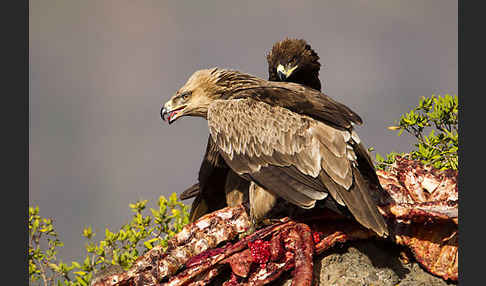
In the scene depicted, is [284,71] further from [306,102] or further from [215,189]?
[306,102]

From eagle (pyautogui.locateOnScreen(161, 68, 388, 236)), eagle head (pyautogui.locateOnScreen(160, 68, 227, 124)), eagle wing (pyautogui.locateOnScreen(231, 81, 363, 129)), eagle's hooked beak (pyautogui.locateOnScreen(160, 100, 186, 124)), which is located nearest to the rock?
eagle (pyautogui.locateOnScreen(161, 68, 388, 236))

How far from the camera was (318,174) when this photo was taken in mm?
4969

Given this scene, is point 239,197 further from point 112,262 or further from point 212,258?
point 112,262

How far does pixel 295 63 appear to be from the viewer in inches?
389

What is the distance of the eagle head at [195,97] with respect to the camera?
667 cm

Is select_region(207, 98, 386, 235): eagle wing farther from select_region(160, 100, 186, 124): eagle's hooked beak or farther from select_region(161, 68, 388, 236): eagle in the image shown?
select_region(160, 100, 186, 124): eagle's hooked beak

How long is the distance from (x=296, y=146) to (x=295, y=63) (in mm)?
4944

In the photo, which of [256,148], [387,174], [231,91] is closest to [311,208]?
[256,148]

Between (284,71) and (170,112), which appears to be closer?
(170,112)

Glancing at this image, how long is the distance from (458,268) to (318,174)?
4.71ft

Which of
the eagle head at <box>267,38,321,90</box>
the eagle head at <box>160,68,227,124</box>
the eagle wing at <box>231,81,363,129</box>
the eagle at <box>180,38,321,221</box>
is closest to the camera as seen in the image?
the eagle wing at <box>231,81,363,129</box>

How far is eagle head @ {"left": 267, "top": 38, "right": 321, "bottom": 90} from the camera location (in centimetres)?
978

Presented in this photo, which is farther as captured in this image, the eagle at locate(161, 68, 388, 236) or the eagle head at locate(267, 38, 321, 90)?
the eagle head at locate(267, 38, 321, 90)

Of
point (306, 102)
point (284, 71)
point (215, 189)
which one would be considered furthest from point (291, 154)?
point (284, 71)
